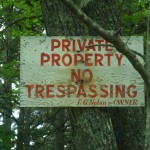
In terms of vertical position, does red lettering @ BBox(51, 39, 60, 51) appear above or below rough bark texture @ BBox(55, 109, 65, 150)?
above

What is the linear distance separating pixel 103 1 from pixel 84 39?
0.55 m

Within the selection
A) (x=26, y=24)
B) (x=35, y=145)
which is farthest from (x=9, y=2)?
(x=35, y=145)

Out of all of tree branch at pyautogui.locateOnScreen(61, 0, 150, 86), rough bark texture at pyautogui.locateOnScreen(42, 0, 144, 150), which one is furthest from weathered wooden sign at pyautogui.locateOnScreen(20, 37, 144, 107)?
tree branch at pyautogui.locateOnScreen(61, 0, 150, 86)

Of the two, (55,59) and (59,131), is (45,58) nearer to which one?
(55,59)

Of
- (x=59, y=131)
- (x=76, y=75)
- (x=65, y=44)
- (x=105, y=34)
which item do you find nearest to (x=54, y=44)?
(x=65, y=44)

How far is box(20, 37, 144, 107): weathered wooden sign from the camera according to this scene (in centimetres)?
300

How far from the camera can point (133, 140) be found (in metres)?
3.38

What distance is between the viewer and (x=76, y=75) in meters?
3.04

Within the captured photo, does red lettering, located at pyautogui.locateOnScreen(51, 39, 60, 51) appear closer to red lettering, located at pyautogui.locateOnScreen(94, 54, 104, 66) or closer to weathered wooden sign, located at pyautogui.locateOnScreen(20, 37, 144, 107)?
weathered wooden sign, located at pyautogui.locateOnScreen(20, 37, 144, 107)

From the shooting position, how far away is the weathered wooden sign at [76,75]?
3004mm

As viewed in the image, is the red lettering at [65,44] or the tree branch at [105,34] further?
the red lettering at [65,44]

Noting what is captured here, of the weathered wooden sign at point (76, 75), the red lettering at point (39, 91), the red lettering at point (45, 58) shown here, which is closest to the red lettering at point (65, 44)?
the weathered wooden sign at point (76, 75)

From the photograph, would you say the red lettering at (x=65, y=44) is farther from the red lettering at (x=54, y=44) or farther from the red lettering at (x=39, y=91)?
the red lettering at (x=39, y=91)

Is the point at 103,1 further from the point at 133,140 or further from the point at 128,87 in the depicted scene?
the point at 133,140
